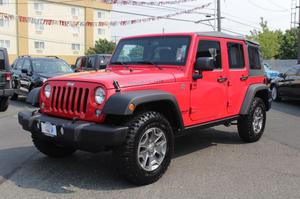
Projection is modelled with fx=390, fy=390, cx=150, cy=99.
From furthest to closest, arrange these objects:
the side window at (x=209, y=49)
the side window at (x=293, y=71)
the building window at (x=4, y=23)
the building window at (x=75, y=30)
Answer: the building window at (x=75, y=30) → the building window at (x=4, y=23) → the side window at (x=293, y=71) → the side window at (x=209, y=49)

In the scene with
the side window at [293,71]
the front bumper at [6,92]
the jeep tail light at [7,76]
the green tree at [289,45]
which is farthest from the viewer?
the green tree at [289,45]

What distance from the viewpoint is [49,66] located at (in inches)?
526

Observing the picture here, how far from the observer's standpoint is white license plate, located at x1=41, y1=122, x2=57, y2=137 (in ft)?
15.7

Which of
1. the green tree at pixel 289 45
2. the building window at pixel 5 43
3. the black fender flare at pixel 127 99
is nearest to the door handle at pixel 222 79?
the black fender flare at pixel 127 99

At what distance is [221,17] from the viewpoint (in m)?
36.3

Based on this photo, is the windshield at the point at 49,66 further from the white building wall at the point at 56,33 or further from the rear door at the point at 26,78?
the white building wall at the point at 56,33

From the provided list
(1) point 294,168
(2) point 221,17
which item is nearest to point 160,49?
(1) point 294,168

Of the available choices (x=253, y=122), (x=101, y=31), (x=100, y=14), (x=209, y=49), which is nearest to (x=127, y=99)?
(x=209, y=49)

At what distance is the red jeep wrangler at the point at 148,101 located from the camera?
457 centimetres

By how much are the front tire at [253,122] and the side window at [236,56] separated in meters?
0.82

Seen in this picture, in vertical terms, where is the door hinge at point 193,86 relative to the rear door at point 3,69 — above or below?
below

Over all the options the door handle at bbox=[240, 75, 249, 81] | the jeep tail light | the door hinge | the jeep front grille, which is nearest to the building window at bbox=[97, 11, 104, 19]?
the jeep tail light

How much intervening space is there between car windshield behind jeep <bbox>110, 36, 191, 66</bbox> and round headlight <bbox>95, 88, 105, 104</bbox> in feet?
4.73

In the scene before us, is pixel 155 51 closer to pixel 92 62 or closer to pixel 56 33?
pixel 92 62
